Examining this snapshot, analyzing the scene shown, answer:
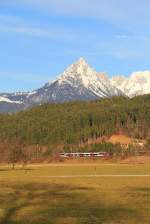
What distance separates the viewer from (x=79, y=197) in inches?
1567

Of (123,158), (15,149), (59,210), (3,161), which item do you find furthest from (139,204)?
(123,158)

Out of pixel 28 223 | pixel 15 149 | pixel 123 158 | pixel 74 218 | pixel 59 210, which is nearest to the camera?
pixel 28 223

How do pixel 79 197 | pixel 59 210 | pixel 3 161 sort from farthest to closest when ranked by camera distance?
pixel 3 161 < pixel 79 197 < pixel 59 210

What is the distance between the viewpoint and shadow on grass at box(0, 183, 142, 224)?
2766 centimetres

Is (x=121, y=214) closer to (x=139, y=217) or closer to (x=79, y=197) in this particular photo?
(x=139, y=217)

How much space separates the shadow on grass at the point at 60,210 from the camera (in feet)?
90.7

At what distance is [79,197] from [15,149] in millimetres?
90999

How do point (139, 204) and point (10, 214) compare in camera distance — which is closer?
point (10, 214)

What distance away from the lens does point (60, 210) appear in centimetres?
3152

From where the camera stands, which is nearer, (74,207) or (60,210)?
(60,210)

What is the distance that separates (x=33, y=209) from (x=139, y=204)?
7460mm

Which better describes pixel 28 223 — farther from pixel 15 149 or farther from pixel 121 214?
pixel 15 149

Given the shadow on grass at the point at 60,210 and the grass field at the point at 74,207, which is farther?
the grass field at the point at 74,207

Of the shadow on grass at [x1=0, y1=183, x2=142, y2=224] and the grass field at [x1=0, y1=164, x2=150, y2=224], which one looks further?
the grass field at [x1=0, y1=164, x2=150, y2=224]
